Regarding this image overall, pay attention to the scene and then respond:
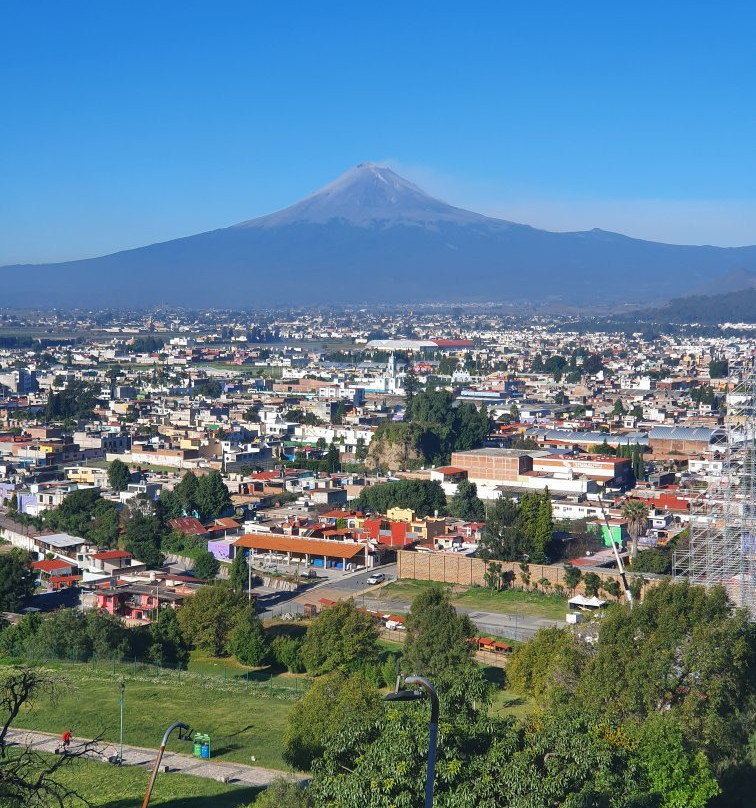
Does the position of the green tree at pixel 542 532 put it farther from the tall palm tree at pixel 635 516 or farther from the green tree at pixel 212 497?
the green tree at pixel 212 497

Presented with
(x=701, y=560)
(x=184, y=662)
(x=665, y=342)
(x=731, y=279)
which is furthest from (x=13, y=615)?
(x=731, y=279)

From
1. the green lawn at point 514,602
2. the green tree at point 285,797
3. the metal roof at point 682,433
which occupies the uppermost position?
the green tree at point 285,797

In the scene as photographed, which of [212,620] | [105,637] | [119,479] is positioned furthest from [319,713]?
[119,479]

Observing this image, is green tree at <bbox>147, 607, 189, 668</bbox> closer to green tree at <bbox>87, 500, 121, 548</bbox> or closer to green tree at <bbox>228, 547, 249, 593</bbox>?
green tree at <bbox>228, 547, 249, 593</bbox>

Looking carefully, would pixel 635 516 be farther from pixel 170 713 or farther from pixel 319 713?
pixel 319 713

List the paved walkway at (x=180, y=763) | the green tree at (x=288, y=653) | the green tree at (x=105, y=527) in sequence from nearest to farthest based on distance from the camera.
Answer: the paved walkway at (x=180, y=763) → the green tree at (x=288, y=653) → the green tree at (x=105, y=527)

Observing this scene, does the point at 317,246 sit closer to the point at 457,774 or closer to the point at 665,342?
the point at 665,342

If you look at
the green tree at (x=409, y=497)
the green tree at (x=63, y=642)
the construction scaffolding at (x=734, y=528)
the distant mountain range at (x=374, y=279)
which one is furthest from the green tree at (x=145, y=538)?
the distant mountain range at (x=374, y=279)
